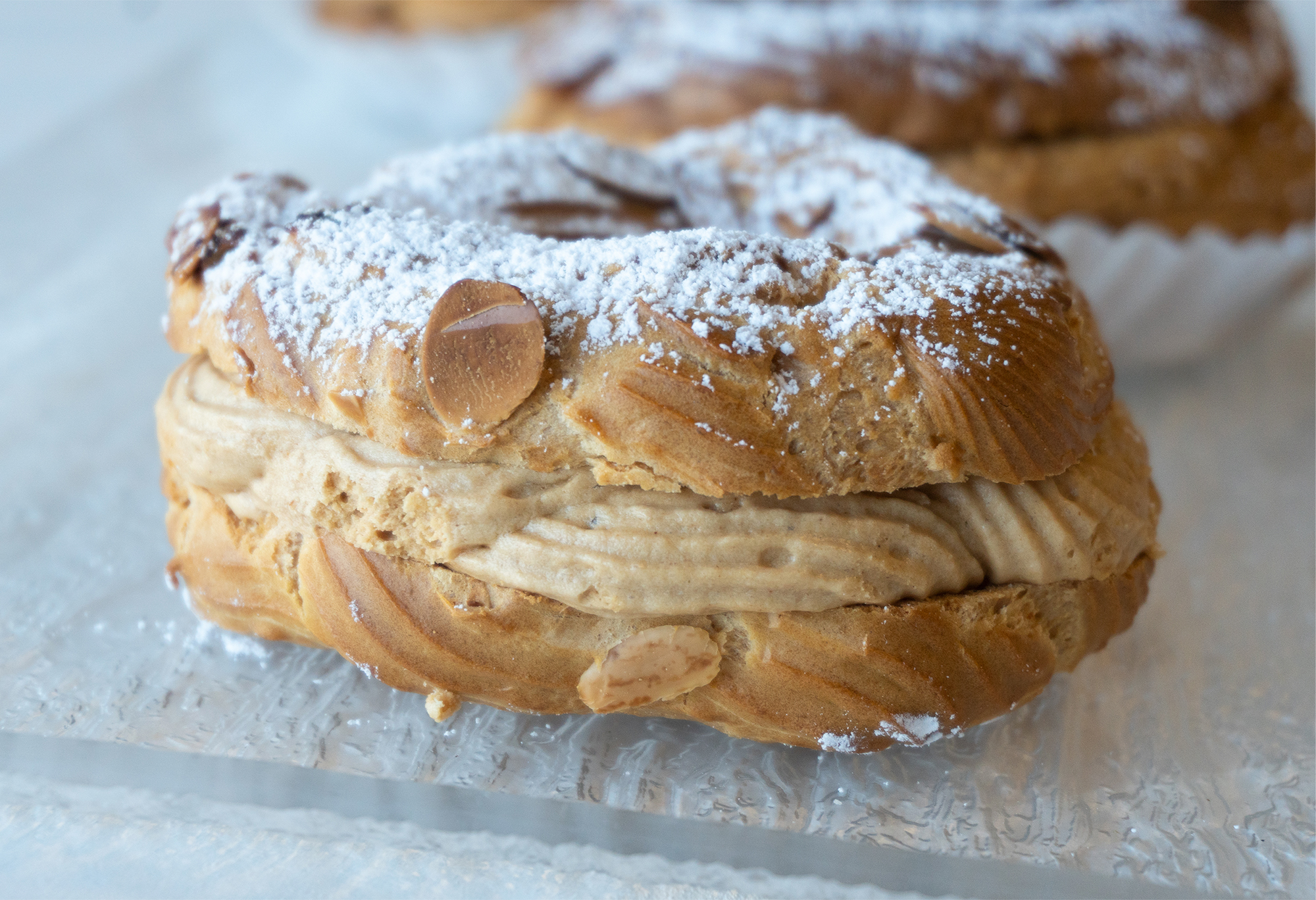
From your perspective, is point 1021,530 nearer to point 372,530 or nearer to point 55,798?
point 372,530

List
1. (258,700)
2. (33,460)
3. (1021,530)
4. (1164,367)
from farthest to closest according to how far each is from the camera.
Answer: (1164,367) < (33,460) < (258,700) < (1021,530)

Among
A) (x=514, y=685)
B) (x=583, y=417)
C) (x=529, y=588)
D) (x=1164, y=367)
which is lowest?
(x=1164, y=367)

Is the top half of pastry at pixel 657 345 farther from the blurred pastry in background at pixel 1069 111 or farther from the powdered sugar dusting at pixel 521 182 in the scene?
the blurred pastry in background at pixel 1069 111

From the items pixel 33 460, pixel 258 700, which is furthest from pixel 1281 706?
pixel 33 460

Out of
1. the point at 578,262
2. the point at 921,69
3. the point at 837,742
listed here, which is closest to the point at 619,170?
the point at 578,262

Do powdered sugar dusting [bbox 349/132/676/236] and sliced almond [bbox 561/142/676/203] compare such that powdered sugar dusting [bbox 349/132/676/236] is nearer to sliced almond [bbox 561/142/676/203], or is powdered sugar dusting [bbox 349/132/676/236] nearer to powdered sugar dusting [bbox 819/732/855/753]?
sliced almond [bbox 561/142/676/203]

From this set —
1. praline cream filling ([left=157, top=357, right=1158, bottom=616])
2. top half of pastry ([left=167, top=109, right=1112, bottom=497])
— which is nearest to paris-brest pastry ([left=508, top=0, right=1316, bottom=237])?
top half of pastry ([left=167, top=109, right=1112, bottom=497])

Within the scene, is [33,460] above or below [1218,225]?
below
